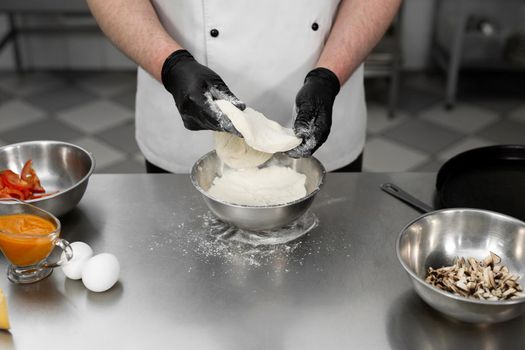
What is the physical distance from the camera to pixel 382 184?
1.50 m

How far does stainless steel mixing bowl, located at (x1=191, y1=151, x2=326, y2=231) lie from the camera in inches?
47.6

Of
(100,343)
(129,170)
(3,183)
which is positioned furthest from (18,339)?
(129,170)

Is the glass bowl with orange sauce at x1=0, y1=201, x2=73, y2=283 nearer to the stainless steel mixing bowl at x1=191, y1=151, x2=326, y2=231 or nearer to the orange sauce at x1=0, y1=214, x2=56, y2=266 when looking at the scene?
the orange sauce at x1=0, y1=214, x2=56, y2=266

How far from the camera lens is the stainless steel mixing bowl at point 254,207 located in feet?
3.97

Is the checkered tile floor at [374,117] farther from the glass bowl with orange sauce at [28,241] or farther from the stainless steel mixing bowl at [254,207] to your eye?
the glass bowl with orange sauce at [28,241]

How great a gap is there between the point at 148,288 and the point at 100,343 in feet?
0.51

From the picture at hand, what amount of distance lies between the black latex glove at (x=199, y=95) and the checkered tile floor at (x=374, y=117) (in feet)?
6.40

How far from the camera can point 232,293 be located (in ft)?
3.81

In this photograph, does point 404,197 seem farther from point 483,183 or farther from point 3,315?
point 3,315

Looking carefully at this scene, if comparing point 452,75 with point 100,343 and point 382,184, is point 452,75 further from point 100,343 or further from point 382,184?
point 100,343

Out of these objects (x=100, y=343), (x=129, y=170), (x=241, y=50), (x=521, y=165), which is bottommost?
(x=129, y=170)

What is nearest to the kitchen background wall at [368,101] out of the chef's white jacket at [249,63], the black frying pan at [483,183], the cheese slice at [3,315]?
the chef's white jacket at [249,63]

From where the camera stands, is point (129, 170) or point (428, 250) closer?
point (428, 250)

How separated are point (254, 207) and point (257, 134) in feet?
0.57
